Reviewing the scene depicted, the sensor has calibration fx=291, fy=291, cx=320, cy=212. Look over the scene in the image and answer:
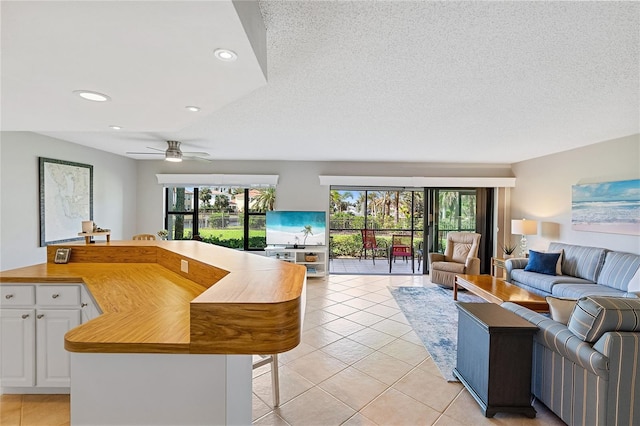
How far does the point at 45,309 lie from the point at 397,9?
3.01m

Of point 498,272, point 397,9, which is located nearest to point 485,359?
point 397,9

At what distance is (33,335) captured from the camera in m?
2.12

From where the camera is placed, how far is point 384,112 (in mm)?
2959

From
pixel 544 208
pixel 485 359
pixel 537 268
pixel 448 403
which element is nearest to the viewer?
pixel 485 359

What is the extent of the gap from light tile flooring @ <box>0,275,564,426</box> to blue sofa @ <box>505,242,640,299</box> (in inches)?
79.6

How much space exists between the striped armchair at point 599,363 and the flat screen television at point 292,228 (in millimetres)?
4417

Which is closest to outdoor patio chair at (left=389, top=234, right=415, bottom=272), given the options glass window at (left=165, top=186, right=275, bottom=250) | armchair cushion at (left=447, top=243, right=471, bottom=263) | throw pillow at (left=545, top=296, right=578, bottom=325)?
armchair cushion at (left=447, top=243, right=471, bottom=263)

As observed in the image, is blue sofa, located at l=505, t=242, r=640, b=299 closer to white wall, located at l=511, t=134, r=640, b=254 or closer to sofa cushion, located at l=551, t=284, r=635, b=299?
sofa cushion, located at l=551, t=284, r=635, b=299

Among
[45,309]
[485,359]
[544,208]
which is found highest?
[544,208]

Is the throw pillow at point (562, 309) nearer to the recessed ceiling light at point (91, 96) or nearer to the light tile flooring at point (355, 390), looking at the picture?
the light tile flooring at point (355, 390)

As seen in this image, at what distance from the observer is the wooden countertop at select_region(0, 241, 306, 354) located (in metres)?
1.03

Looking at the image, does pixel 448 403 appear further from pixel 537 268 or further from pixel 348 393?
pixel 537 268

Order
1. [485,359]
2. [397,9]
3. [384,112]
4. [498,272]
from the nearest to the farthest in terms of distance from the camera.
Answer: [397,9], [485,359], [384,112], [498,272]

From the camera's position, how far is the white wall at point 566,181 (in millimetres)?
3871
